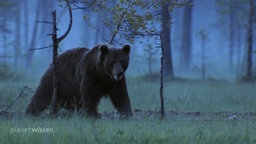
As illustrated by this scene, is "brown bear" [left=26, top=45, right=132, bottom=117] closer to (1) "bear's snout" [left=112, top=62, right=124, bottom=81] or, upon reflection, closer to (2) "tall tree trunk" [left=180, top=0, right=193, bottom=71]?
(1) "bear's snout" [left=112, top=62, right=124, bottom=81]

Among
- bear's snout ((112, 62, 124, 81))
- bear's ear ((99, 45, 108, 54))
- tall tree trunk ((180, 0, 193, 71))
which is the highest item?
bear's ear ((99, 45, 108, 54))

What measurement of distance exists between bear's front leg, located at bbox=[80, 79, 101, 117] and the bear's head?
516 mm

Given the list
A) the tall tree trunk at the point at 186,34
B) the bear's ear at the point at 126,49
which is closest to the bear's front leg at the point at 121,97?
the bear's ear at the point at 126,49

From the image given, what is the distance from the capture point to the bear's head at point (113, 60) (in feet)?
31.5

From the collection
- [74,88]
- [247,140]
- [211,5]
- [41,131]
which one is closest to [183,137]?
[247,140]

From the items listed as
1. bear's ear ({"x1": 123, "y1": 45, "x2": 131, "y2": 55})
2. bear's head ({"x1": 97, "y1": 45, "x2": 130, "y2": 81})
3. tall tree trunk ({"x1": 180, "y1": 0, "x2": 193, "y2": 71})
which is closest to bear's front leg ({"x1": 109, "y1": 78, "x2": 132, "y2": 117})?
bear's head ({"x1": 97, "y1": 45, "x2": 130, "y2": 81})

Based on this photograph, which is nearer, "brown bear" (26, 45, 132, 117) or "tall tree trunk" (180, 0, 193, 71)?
"brown bear" (26, 45, 132, 117)

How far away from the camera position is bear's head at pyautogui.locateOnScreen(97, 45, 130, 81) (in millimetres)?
9602

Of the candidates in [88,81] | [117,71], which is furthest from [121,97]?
[117,71]

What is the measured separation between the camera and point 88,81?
10.3 m

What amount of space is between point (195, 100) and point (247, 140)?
822 centimetres

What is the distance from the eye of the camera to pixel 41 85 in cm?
1145

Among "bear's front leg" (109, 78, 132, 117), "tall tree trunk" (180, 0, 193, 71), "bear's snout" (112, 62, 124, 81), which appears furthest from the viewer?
"tall tree trunk" (180, 0, 193, 71)

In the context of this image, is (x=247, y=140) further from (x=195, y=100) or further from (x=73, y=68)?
(x=195, y=100)
